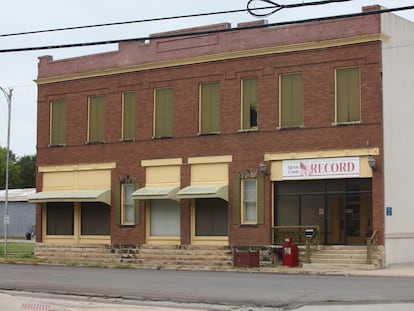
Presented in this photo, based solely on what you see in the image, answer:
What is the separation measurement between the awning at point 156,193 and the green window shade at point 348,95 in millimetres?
8339

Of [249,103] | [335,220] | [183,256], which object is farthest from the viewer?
[183,256]

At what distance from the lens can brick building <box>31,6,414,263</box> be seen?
1251 inches

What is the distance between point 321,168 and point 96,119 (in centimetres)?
1254

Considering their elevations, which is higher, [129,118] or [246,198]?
[129,118]

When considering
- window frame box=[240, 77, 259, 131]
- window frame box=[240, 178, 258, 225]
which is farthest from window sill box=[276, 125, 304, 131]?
window frame box=[240, 178, 258, 225]

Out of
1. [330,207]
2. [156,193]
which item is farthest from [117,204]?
[330,207]

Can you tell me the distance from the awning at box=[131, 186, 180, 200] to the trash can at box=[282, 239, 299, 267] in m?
6.36

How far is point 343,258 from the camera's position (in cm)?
3136

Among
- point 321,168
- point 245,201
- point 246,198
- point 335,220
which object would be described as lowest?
point 335,220

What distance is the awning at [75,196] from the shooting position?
38.0 m

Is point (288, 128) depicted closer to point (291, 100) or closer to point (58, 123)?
point (291, 100)

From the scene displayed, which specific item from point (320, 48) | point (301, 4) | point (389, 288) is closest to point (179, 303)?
point (389, 288)

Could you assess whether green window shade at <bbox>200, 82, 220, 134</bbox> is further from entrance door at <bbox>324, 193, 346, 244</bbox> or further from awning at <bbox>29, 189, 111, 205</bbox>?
entrance door at <bbox>324, 193, 346, 244</bbox>

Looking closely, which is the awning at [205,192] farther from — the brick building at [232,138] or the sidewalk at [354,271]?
the sidewalk at [354,271]
